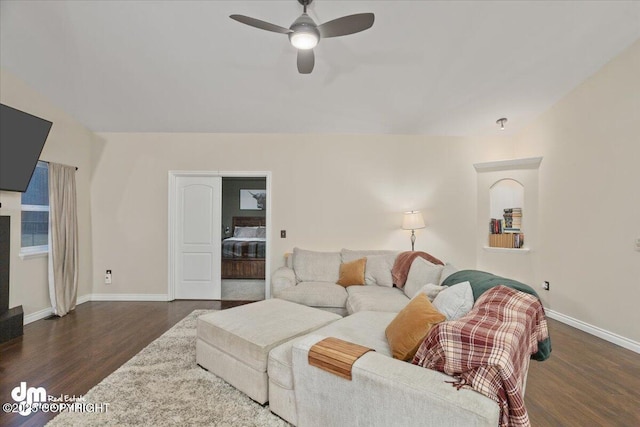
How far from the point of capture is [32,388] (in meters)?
2.26

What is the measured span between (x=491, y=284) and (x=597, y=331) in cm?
238

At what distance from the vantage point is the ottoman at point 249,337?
2045 mm

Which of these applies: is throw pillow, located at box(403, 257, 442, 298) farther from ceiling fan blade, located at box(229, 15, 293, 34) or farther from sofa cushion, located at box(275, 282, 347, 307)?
ceiling fan blade, located at box(229, 15, 293, 34)

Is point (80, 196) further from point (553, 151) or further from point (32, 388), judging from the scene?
point (553, 151)

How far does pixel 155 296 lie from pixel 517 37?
5.45m

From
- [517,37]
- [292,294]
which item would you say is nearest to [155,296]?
[292,294]

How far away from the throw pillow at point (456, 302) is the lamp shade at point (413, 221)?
2.59m

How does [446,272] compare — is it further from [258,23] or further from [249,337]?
[258,23]


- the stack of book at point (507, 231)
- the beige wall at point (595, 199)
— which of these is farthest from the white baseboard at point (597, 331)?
the stack of book at point (507, 231)

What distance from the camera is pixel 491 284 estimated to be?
2027 millimetres

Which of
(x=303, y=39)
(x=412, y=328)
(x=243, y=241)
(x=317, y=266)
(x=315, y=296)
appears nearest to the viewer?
(x=412, y=328)

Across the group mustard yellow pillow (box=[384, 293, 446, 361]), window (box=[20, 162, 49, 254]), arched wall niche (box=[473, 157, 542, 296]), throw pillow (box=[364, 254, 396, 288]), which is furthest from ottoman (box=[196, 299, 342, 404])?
arched wall niche (box=[473, 157, 542, 296])

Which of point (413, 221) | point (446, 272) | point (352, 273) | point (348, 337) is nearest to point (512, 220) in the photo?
point (413, 221)

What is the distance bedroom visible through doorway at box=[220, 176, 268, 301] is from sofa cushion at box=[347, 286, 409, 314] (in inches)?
77.7
